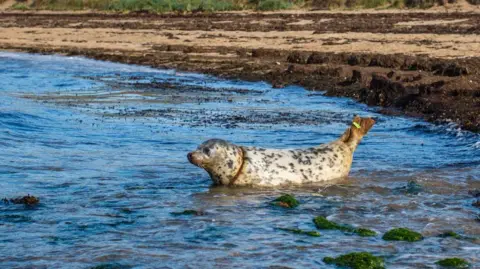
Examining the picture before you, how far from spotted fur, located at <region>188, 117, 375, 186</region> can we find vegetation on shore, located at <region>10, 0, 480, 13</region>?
114ft

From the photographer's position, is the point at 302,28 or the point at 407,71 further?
the point at 302,28

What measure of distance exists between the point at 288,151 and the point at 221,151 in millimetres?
859

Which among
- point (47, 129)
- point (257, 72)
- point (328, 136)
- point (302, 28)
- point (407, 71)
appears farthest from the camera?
point (302, 28)

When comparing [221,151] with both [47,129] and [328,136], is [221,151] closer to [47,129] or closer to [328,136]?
[328,136]

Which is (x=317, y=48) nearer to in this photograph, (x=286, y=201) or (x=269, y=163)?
(x=269, y=163)

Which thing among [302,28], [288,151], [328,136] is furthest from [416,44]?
[288,151]

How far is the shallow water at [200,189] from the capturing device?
22.9 feet

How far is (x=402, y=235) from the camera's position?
287 inches

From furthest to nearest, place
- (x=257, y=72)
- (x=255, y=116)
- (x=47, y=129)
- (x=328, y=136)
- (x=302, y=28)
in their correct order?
(x=302, y=28) < (x=257, y=72) < (x=255, y=116) < (x=47, y=129) < (x=328, y=136)

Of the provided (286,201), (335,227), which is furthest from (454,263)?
(286,201)

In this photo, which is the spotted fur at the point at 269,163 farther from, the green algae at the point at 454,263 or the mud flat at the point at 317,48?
the mud flat at the point at 317,48

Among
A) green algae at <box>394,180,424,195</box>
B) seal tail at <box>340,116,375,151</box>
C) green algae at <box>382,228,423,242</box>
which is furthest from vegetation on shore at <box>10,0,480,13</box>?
green algae at <box>382,228,423,242</box>

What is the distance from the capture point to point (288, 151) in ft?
32.2

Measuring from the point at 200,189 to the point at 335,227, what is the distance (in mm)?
2063
